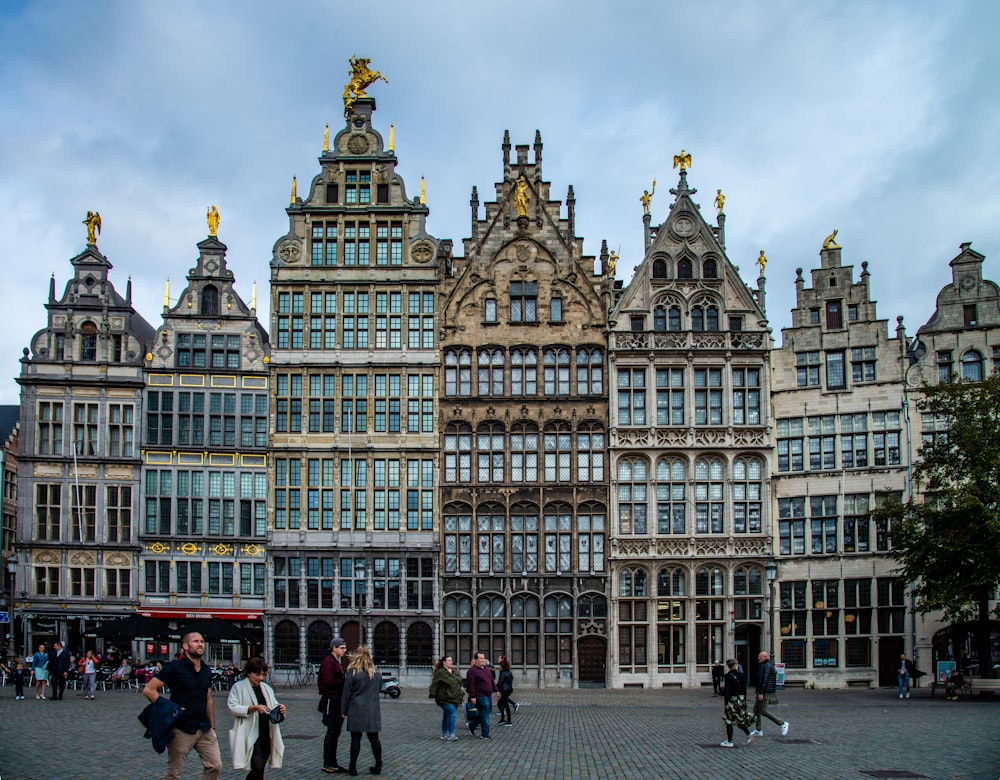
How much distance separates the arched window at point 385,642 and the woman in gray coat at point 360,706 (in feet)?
99.9

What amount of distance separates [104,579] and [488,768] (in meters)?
33.6

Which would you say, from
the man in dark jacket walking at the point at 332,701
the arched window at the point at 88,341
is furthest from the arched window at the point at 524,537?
the man in dark jacket walking at the point at 332,701

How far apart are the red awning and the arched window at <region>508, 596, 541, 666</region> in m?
10.5

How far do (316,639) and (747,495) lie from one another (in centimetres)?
1862

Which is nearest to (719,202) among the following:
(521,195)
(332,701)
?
(521,195)

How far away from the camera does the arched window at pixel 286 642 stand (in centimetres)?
4747

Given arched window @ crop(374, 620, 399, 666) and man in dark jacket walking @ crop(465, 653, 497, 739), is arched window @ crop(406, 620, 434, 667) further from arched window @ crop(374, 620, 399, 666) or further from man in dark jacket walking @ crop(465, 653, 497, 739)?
man in dark jacket walking @ crop(465, 653, 497, 739)

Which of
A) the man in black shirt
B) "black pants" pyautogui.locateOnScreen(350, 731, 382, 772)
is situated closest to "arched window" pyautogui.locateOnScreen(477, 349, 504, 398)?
"black pants" pyautogui.locateOnScreen(350, 731, 382, 772)

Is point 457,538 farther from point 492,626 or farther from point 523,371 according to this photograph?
point 523,371

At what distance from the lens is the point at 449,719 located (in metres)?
22.7

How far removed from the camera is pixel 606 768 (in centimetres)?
1894

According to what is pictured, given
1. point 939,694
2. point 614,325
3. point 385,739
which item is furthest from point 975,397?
point 385,739

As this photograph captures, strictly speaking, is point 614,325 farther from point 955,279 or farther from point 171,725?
point 171,725

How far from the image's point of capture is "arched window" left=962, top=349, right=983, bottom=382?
4734cm
